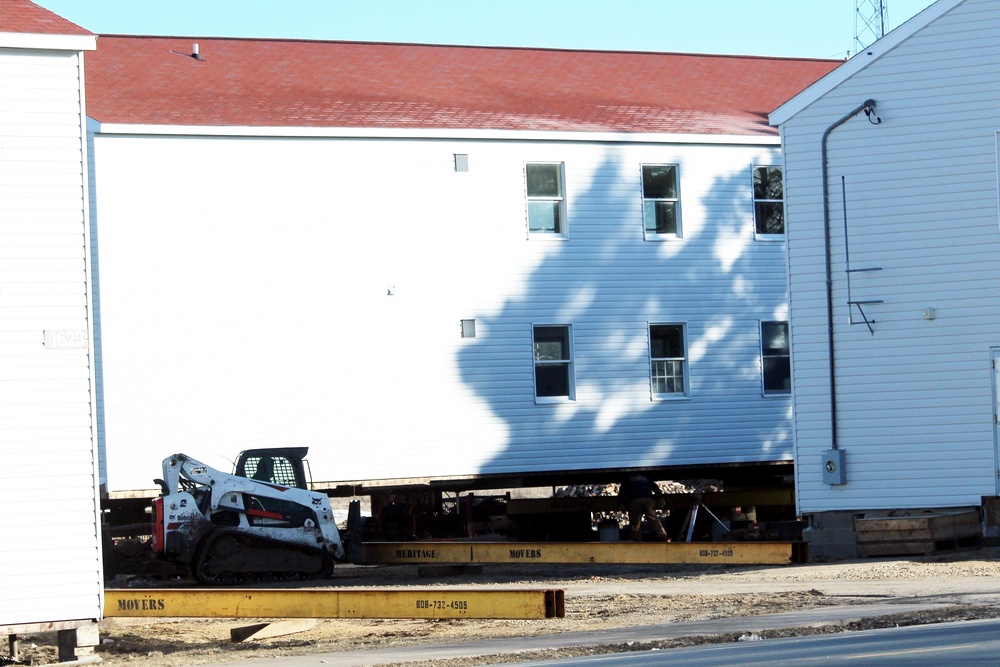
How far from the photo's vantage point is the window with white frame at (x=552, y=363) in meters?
26.9

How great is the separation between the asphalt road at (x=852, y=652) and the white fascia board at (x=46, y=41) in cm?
814

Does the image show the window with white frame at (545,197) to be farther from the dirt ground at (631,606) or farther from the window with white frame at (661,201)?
the dirt ground at (631,606)

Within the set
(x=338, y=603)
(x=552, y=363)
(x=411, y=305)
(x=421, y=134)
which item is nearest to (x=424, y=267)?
(x=411, y=305)

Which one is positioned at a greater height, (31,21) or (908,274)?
(31,21)

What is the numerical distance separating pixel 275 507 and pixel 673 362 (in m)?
9.45

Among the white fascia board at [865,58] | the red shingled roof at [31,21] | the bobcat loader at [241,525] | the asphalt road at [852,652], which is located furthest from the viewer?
the white fascia board at [865,58]

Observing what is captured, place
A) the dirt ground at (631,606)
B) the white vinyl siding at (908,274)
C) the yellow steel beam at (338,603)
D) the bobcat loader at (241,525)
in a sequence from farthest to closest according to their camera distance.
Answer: the white vinyl siding at (908,274) < the bobcat loader at (241,525) < the dirt ground at (631,606) < the yellow steel beam at (338,603)

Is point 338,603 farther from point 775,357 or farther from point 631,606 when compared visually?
point 775,357

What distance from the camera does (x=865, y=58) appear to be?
22.5 m

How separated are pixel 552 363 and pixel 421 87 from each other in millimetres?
6379

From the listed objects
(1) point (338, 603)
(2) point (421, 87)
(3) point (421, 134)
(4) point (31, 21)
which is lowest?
(1) point (338, 603)

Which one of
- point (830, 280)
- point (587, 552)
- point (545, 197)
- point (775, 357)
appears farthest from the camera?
point (775, 357)

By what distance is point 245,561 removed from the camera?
2169 cm

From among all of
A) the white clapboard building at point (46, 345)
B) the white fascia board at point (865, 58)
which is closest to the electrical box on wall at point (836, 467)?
the white fascia board at point (865, 58)
